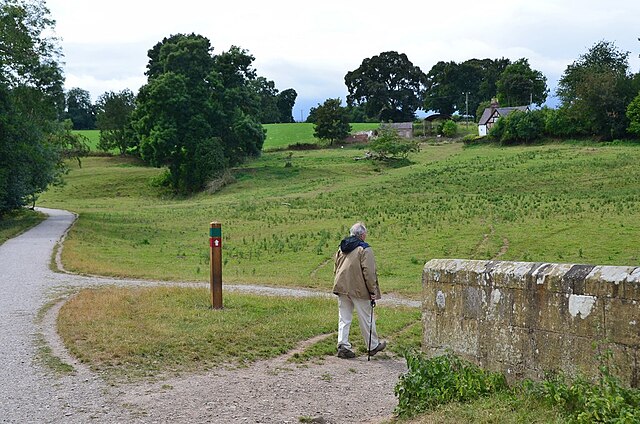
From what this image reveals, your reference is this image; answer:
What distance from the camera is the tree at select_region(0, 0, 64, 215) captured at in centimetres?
3906

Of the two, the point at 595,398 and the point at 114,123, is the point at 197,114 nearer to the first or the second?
the point at 114,123

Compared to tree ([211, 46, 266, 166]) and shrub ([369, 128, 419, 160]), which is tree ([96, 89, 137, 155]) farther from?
shrub ([369, 128, 419, 160])

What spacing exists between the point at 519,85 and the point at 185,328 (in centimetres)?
11406

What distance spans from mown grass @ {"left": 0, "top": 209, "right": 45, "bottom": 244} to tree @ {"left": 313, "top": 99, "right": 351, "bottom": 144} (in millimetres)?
51899

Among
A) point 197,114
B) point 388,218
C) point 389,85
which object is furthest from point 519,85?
point 388,218

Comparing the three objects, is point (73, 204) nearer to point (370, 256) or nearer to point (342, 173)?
point (342, 173)

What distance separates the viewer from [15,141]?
39.3 meters

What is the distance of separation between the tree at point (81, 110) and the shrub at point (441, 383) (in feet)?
488

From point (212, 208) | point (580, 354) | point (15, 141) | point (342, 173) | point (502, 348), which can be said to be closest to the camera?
point (580, 354)

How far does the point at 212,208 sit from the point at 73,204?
21.0m

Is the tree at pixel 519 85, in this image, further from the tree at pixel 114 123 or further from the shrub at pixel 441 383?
→ the shrub at pixel 441 383

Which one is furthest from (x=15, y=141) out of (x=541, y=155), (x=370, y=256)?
(x=541, y=155)

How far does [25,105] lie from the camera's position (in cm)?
4197

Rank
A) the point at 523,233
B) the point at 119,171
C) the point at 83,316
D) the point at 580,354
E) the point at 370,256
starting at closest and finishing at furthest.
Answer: the point at 580,354
the point at 370,256
the point at 83,316
the point at 523,233
the point at 119,171
